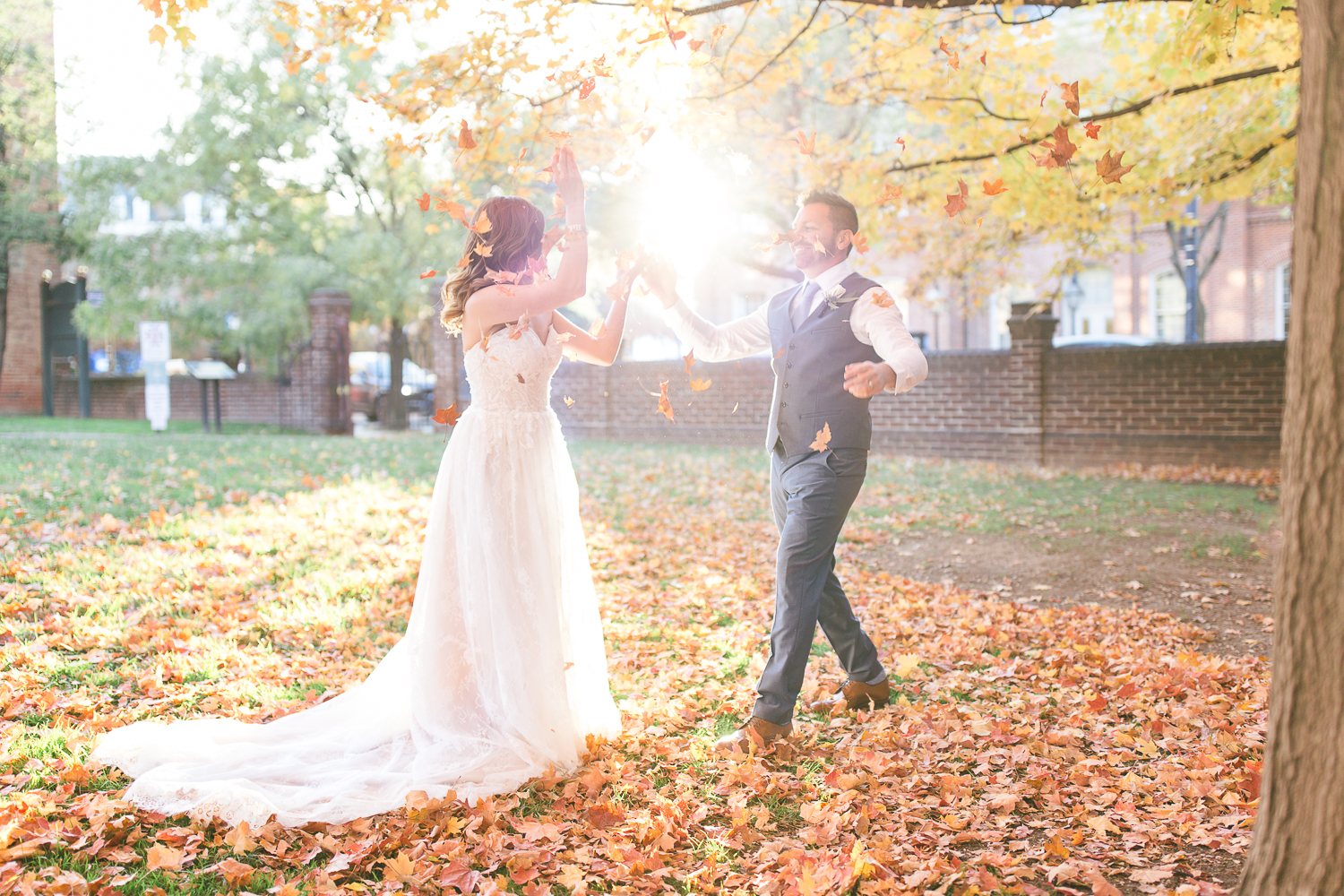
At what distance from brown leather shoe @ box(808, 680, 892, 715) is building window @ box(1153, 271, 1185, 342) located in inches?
1079

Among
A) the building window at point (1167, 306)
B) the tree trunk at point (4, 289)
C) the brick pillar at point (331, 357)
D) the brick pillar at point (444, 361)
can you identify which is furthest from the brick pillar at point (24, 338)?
the building window at point (1167, 306)

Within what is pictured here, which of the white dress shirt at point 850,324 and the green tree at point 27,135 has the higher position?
the green tree at point 27,135

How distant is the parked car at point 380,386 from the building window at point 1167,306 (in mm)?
21896

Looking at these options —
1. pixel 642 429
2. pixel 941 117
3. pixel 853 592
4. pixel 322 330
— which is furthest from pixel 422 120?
pixel 322 330

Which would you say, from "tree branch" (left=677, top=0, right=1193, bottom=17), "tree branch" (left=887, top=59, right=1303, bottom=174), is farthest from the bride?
"tree branch" (left=887, top=59, right=1303, bottom=174)

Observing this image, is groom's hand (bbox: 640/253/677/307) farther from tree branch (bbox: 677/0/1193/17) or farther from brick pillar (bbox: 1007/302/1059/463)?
brick pillar (bbox: 1007/302/1059/463)

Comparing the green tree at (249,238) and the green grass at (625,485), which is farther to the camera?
the green tree at (249,238)

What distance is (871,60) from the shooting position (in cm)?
863

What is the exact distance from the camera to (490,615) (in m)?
3.52

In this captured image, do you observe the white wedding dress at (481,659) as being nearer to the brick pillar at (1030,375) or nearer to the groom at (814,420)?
the groom at (814,420)

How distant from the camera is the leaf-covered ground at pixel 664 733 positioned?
9.29ft

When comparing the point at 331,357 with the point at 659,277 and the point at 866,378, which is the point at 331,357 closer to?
the point at 659,277

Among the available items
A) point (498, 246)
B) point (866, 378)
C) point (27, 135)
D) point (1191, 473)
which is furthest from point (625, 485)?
point (27, 135)

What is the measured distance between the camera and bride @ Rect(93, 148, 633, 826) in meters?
3.39
